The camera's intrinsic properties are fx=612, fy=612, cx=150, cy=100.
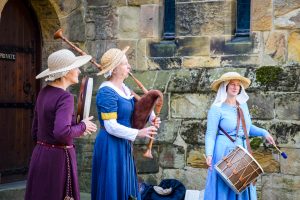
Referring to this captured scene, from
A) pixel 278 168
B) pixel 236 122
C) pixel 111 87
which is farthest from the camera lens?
pixel 278 168

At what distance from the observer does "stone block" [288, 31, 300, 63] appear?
662 centimetres

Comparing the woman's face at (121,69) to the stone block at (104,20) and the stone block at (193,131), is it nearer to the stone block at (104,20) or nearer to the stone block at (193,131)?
the stone block at (193,131)

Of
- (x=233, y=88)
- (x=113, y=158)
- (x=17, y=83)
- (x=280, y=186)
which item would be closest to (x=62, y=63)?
(x=113, y=158)

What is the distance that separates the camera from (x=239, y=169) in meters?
5.37

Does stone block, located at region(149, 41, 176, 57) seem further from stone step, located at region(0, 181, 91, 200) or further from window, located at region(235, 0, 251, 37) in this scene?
stone step, located at region(0, 181, 91, 200)

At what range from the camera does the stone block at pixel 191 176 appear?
7051mm

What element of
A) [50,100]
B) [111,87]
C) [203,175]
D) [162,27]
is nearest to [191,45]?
[162,27]

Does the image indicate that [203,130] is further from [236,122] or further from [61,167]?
[61,167]

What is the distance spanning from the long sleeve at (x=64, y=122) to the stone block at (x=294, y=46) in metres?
3.10

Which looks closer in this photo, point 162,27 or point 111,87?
point 111,87

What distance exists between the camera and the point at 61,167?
14.8 ft

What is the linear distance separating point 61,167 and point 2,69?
9.68 feet

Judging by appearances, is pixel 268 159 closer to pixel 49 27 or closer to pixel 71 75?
pixel 71 75

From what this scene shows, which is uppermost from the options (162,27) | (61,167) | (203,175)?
(162,27)
